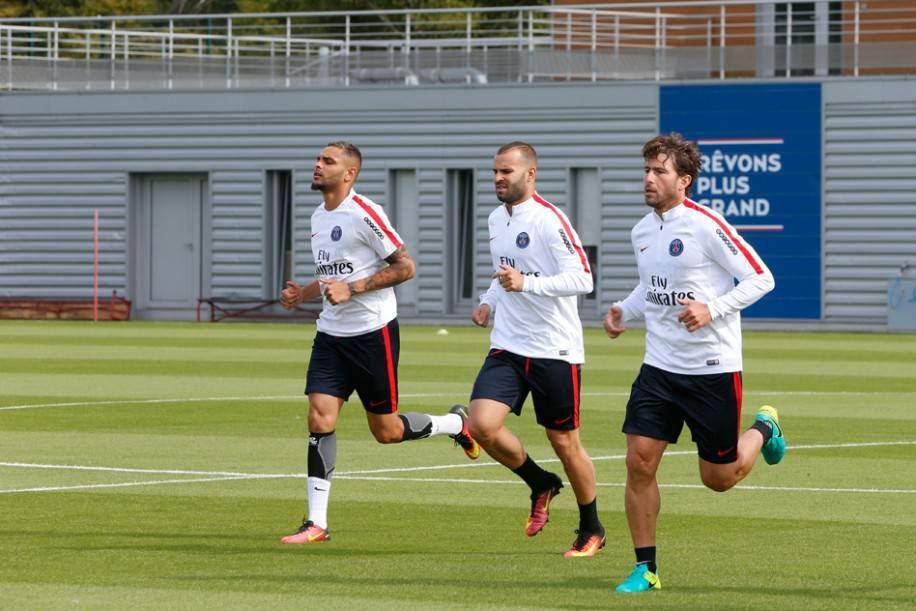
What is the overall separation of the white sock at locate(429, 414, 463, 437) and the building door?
34035 millimetres

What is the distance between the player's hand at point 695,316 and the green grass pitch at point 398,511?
1.18m

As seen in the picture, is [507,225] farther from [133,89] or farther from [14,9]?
[14,9]

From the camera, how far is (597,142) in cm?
4228

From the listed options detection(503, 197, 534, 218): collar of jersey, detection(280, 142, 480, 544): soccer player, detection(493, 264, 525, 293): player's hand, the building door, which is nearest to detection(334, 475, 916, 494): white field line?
detection(280, 142, 480, 544): soccer player

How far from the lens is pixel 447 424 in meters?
12.3

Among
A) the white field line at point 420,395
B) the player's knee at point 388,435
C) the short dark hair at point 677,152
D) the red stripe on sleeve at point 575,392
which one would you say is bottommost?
the white field line at point 420,395

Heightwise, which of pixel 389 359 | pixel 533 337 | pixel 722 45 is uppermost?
Answer: pixel 722 45

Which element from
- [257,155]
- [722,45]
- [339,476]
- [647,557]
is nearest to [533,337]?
[647,557]

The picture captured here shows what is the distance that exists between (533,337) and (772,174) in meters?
30.8

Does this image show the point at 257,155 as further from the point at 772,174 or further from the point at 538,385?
the point at 538,385

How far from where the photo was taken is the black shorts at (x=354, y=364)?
11.2 meters

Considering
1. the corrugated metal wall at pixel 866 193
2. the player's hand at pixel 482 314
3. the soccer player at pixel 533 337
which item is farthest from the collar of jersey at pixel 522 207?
the corrugated metal wall at pixel 866 193

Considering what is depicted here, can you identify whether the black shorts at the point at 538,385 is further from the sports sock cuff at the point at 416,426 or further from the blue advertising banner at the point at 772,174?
the blue advertising banner at the point at 772,174

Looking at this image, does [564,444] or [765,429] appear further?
[564,444]
